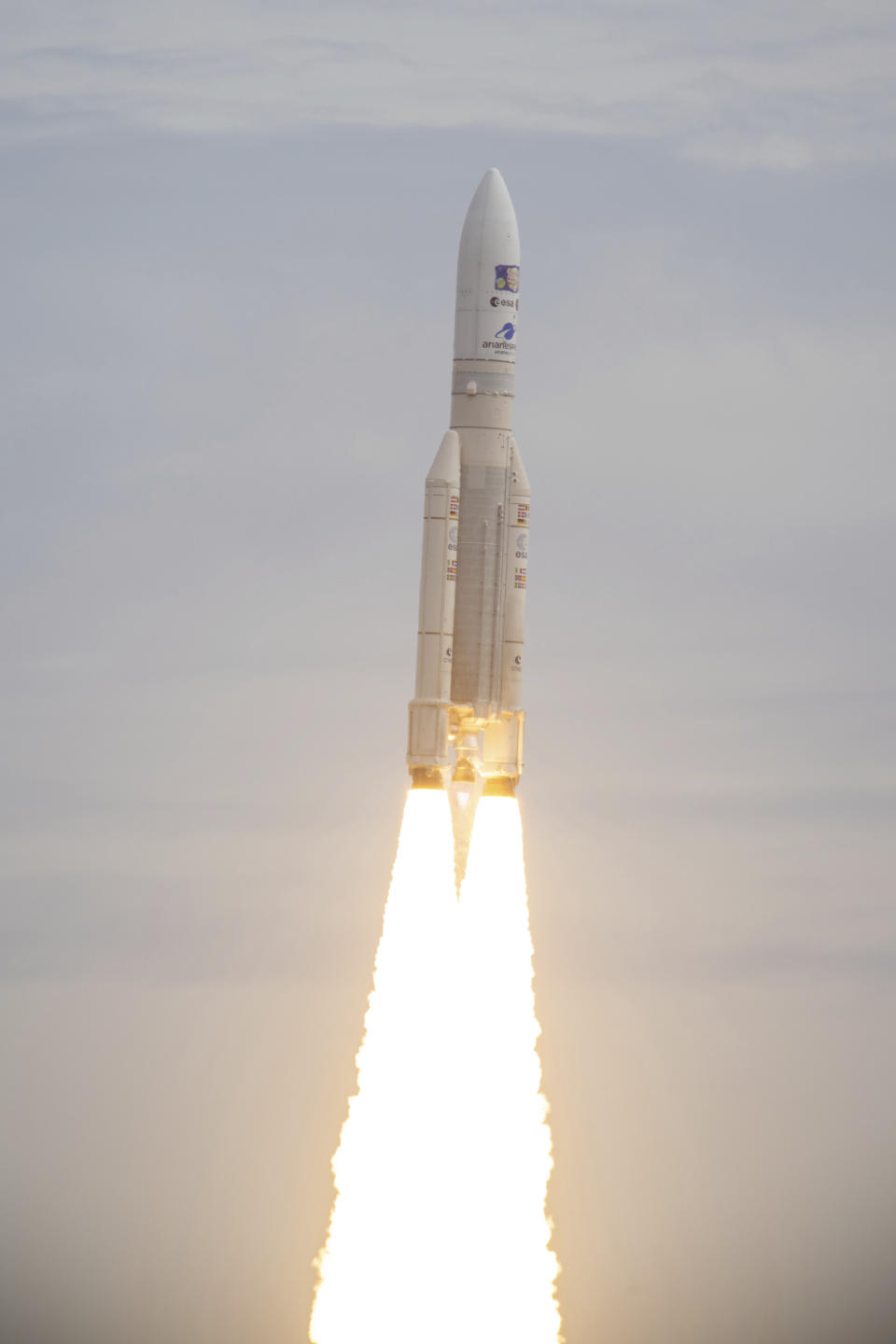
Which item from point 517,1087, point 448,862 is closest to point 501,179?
point 448,862

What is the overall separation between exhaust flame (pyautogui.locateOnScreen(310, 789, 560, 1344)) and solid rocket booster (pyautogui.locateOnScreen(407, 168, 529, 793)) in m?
1.97

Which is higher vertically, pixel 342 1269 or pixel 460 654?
pixel 460 654

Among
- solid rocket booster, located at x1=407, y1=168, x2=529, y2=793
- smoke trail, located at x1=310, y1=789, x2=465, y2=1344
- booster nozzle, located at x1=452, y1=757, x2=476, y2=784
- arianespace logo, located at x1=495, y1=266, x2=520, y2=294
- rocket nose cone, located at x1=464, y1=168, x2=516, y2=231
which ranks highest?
rocket nose cone, located at x1=464, y1=168, x2=516, y2=231

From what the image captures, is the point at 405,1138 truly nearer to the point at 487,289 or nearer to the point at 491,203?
the point at 487,289

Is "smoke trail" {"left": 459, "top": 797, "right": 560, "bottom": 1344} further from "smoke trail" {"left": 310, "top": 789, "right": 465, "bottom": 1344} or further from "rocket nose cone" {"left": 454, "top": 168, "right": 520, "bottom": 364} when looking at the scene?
"rocket nose cone" {"left": 454, "top": 168, "right": 520, "bottom": 364}

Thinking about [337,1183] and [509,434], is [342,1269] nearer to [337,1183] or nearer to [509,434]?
[337,1183]

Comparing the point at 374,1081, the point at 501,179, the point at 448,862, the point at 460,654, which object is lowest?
the point at 374,1081

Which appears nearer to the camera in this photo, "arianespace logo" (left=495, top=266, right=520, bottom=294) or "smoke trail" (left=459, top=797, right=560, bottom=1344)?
"smoke trail" (left=459, top=797, right=560, bottom=1344)

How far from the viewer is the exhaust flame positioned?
6122cm

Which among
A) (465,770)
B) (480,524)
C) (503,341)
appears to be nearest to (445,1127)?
(465,770)

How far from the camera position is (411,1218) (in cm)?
6172

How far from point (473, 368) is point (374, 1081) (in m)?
17.0

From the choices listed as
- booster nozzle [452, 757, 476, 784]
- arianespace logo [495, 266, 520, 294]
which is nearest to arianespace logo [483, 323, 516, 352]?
arianespace logo [495, 266, 520, 294]

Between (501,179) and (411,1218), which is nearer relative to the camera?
(411,1218)
